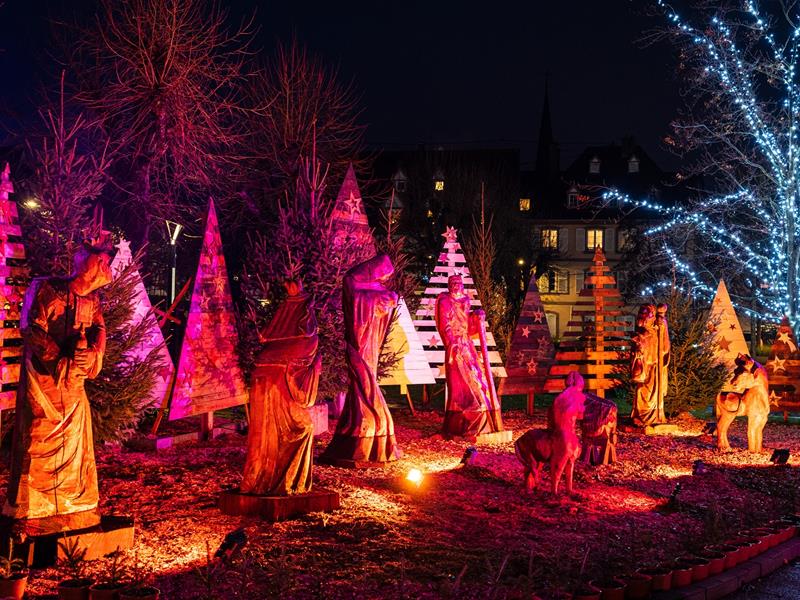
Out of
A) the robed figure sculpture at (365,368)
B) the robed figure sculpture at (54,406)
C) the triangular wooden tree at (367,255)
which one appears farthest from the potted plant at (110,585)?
the triangular wooden tree at (367,255)

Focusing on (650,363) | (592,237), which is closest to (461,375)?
(650,363)

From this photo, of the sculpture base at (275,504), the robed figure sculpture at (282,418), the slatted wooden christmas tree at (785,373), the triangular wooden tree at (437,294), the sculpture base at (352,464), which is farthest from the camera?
the slatted wooden christmas tree at (785,373)

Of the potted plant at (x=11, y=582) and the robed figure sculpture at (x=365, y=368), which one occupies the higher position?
the robed figure sculpture at (x=365, y=368)

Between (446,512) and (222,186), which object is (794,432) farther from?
(222,186)

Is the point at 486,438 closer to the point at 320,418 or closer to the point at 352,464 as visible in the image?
the point at 320,418

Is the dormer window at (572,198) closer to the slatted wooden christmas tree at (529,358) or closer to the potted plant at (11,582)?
the slatted wooden christmas tree at (529,358)

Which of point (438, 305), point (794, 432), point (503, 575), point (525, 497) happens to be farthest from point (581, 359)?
point (503, 575)

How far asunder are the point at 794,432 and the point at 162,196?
14.5 m

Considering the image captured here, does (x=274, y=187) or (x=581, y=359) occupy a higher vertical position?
(x=274, y=187)

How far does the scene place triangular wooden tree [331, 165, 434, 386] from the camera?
1562 cm

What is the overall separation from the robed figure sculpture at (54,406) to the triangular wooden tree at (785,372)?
52.2 feet

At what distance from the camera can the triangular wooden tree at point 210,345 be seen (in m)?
13.0

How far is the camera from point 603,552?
7.60 metres

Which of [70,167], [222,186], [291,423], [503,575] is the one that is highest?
[222,186]
